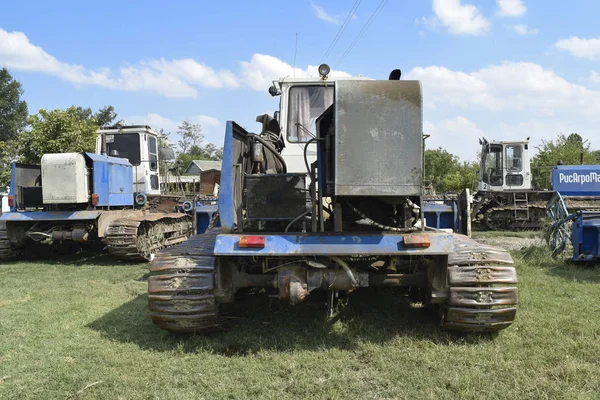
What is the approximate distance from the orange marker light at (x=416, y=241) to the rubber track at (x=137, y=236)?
20.9 feet

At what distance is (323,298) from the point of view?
15.2 ft

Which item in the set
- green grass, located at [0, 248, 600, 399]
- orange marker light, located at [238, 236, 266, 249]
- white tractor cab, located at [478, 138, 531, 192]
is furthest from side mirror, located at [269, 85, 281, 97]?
white tractor cab, located at [478, 138, 531, 192]

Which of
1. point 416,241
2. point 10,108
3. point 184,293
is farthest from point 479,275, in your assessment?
point 10,108

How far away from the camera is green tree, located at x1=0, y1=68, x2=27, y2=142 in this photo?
151ft

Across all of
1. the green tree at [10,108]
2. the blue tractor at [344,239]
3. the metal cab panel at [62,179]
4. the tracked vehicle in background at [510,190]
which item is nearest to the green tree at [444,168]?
the tracked vehicle in background at [510,190]

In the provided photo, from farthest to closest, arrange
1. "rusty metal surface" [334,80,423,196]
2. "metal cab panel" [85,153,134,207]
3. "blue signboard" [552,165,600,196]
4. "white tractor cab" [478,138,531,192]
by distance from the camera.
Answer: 1. "white tractor cab" [478,138,531,192]
2. "blue signboard" [552,165,600,196]
3. "metal cab panel" [85,153,134,207]
4. "rusty metal surface" [334,80,423,196]

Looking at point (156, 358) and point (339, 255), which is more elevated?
point (339, 255)

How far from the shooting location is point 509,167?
17062mm

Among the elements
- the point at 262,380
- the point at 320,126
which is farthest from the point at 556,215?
the point at 262,380

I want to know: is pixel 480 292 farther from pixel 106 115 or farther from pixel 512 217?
pixel 106 115

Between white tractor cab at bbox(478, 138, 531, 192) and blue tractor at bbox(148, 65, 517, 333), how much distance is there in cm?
1425

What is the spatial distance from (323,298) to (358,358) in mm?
1115

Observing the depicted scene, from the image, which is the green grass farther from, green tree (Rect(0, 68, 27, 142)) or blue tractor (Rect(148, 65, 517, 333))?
green tree (Rect(0, 68, 27, 142))

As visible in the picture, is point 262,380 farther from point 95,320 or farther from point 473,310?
point 95,320
